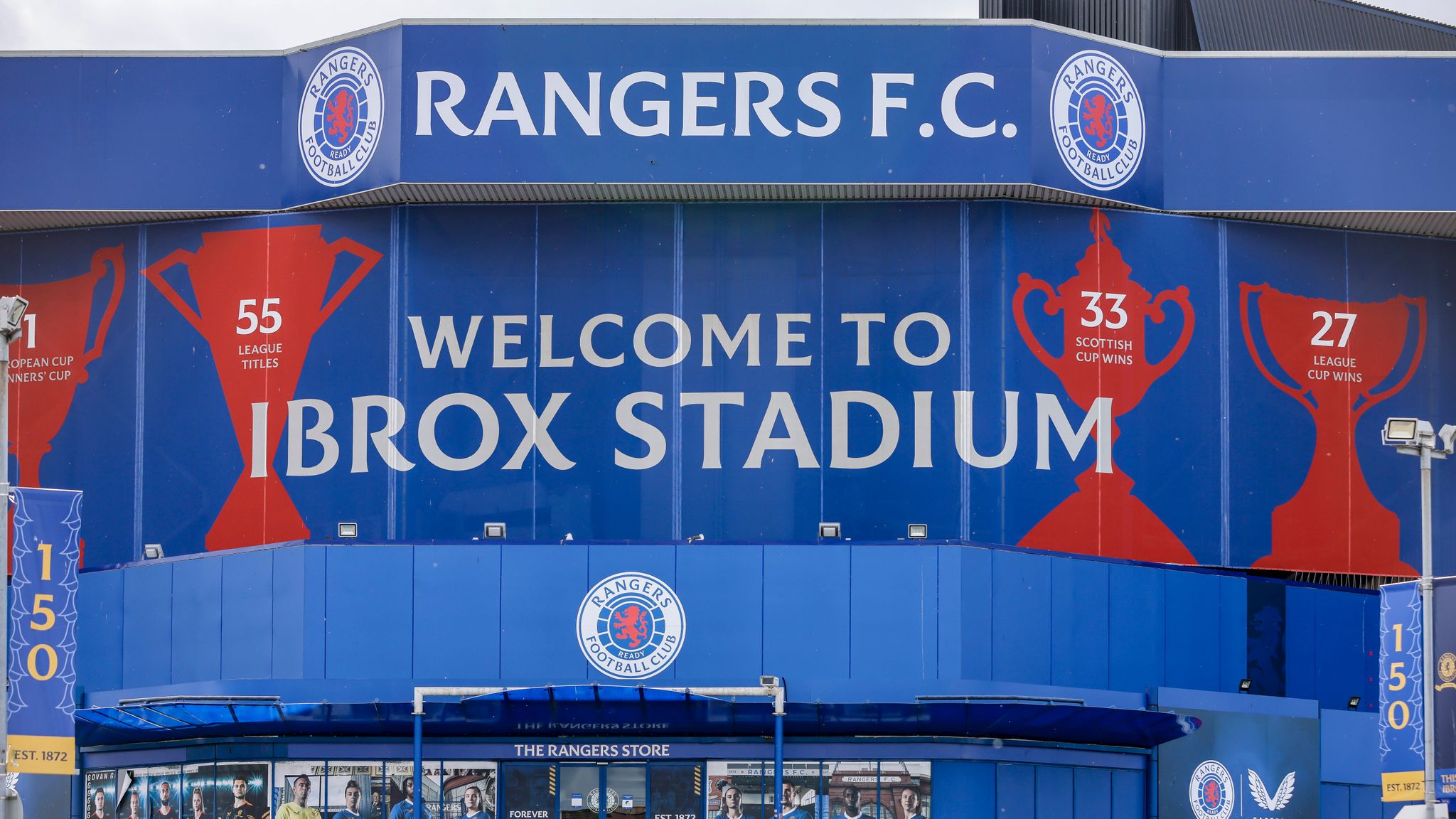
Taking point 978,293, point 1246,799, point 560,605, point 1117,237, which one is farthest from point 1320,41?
point 560,605

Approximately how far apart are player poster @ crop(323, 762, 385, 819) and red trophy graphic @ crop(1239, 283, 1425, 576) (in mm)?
18707

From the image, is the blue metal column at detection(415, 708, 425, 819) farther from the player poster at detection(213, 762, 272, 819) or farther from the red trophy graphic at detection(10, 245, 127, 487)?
the red trophy graphic at detection(10, 245, 127, 487)

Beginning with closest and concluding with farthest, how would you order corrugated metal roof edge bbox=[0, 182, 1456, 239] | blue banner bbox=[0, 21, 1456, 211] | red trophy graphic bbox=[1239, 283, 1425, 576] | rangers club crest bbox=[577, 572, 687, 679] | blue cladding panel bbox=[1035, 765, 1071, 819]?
rangers club crest bbox=[577, 572, 687, 679]
blue cladding panel bbox=[1035, 765, 1071, 819]
blue banner bbox=[0, 21, 1456, 211]
corrugated metal roof edge bbox=[0, 182, 1456, 239]
red trophy graphic bbox=[1239, 283, 1425, 576]

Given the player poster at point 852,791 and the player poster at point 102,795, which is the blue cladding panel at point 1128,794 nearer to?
the player poster at point 852,791

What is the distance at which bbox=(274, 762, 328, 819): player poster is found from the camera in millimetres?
39656

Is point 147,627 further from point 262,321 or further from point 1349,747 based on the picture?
point 1349,747

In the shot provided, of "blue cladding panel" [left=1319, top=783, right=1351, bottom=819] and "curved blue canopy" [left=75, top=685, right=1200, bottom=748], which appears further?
"blue cladding panel" [left=1319, top=783, right=1351, bottom=819]

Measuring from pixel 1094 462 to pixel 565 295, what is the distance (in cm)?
1120

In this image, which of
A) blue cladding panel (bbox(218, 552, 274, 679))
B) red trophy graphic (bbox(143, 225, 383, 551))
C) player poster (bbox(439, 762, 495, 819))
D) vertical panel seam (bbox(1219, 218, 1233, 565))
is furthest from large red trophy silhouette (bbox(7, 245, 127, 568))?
vertical panel seam (bbox(1219, 218, 1233, 565))

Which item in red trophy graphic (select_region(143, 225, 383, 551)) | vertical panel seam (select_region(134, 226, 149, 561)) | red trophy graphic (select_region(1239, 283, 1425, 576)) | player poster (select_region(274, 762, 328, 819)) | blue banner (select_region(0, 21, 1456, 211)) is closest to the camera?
player poster (select_region(274, 762, 328, 819))

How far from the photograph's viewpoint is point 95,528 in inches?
1769

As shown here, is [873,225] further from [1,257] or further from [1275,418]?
[1,257]

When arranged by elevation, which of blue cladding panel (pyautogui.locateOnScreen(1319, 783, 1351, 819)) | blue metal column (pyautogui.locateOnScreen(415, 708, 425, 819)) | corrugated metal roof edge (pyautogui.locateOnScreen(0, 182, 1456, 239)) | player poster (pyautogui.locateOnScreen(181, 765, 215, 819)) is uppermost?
corrugated metal roof edge (pyautogui.locateOnScreen(0, 182, 1456, 239))

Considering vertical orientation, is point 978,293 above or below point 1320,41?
below
